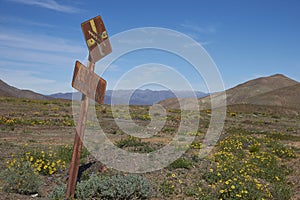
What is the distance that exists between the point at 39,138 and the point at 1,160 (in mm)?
6470

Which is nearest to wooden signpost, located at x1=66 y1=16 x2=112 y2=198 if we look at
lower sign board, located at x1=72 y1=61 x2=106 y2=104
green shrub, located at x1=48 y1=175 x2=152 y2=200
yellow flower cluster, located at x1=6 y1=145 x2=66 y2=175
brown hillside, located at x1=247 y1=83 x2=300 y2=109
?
lower sign board, located at x1=72 y1=61 x2=106 y2=104

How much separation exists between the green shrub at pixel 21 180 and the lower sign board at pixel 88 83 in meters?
2.56

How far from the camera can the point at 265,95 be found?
126 meters

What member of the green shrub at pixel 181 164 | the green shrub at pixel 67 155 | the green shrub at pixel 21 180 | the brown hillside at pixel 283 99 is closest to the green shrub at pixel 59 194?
the green shrub at pixel 21 180

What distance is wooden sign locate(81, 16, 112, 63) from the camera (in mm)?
6098

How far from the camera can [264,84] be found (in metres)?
158

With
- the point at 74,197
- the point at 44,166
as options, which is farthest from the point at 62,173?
the point at 74,197

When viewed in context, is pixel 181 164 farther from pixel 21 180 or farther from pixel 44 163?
pixel 21 180

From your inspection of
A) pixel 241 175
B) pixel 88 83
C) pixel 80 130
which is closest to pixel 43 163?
pixel 80 130

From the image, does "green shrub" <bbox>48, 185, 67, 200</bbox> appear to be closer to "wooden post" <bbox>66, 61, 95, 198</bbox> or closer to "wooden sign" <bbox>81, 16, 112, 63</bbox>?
"wooden post" <bbox>66, 61, 95, 198</bbox>

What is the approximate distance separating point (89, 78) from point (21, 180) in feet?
10.1

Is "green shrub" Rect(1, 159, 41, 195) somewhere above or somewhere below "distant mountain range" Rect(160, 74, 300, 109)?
below

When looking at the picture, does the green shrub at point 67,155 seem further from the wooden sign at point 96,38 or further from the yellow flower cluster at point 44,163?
the wooden sign at point 96,38

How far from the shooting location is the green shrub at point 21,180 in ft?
23.5
